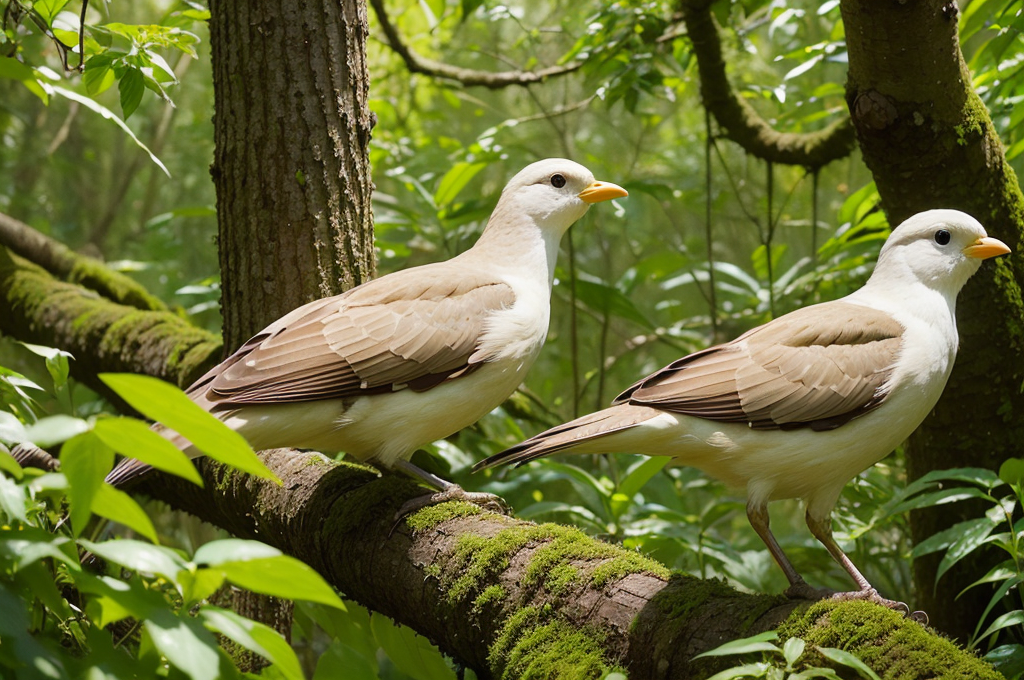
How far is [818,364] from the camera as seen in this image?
10.1 ft

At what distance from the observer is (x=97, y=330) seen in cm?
509

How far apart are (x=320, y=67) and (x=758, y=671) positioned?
3.03 metres

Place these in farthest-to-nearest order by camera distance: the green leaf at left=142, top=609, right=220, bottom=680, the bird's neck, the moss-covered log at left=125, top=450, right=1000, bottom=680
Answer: the bird's neck < the moss-covered log at left=125, top=450, right=1000, bottom=680 < the green leaf at left=142, top=609, right=220, bottom=680

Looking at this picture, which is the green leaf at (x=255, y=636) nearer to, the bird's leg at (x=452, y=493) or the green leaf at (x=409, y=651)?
the green leaf at (x=409, y=651)

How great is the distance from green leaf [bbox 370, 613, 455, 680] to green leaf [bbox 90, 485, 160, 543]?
1.91 m

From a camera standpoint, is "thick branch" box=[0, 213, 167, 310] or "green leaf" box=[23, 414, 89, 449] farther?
"thick branch" box=[0, 213, 167, 310]

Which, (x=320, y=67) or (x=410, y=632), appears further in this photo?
(x=320, y=67)

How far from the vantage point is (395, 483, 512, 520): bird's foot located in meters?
3.13

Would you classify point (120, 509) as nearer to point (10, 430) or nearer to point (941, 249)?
point (10, 430)

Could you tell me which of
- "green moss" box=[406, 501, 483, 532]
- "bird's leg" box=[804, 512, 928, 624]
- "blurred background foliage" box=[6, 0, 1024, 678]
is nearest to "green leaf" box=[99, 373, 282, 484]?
"blurred background foliage" box=[6, 0, 1024, 678]

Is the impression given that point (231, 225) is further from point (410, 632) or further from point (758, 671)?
point (758, 671)

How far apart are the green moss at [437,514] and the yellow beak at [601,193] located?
150 cm

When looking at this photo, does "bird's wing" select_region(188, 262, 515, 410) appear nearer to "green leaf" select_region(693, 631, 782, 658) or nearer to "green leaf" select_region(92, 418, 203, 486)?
"green leaf" select_region(693, 631, 782, 658)

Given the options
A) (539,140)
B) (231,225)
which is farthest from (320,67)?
(539,140)
